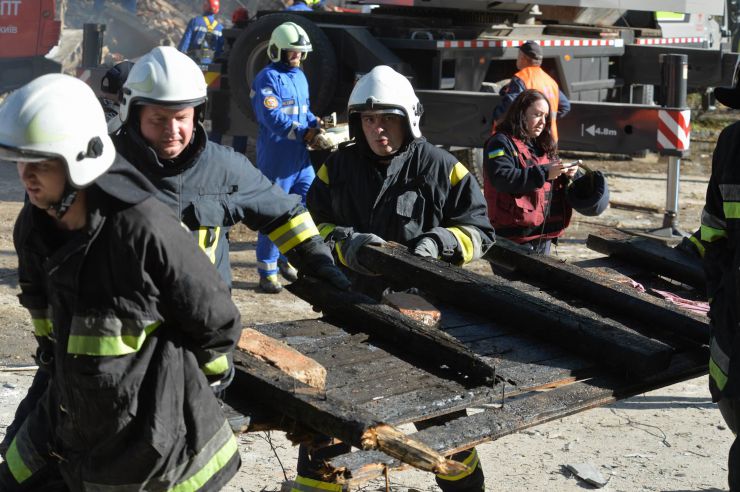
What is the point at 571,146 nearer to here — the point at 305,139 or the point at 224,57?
the point at 305,139

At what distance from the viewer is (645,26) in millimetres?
13000

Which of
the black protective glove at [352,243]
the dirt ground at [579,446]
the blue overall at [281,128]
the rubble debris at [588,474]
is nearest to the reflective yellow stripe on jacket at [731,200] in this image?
the black protective glove at [352,243]

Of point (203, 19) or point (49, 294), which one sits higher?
point (203, 19)

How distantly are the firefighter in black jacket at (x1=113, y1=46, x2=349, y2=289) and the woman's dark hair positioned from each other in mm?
2361

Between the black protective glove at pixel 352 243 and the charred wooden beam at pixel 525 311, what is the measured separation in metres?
0.03

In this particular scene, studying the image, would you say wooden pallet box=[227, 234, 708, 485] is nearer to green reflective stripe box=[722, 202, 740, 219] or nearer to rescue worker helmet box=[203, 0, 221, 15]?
green reflective stripe box=[722, 202, 740, 219]

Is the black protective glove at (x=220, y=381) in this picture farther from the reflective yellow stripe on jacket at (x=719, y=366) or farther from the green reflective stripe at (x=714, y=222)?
the green reflective stripe at (x=714, y=222)

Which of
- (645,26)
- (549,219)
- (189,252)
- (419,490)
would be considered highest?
(645,26)

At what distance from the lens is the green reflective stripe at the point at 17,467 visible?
9.28 feet

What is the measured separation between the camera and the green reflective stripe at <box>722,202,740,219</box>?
318 cm

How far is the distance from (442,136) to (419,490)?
15.9 ft

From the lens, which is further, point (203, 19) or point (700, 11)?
point (203, 19)

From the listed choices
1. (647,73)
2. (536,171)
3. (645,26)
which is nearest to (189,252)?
(536,171)

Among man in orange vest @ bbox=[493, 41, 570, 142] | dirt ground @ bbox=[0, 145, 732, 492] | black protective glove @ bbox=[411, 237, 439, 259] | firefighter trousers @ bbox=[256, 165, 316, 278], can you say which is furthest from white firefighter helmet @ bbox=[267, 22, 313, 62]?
black protective glove @ bbox=[411, 237, 439, 259]
